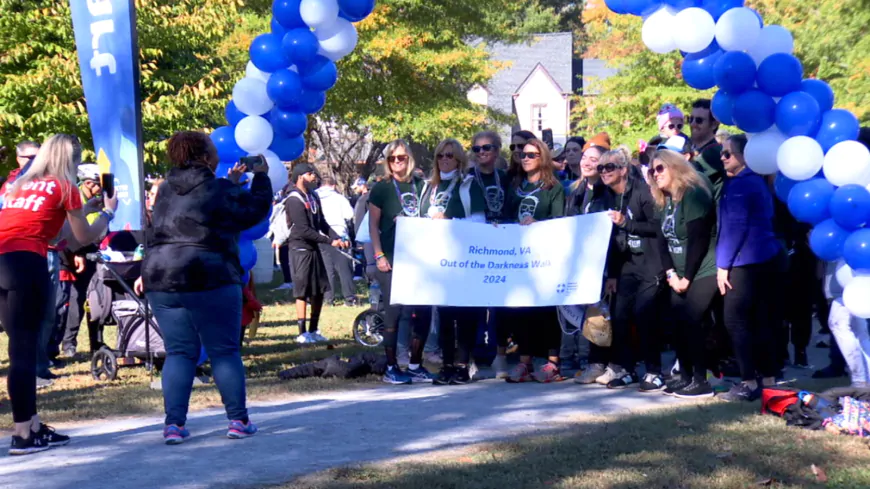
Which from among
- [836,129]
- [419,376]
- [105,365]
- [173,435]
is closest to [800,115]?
[836,129]

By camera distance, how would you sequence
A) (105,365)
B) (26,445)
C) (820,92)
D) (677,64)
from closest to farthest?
1. (26,445)
2. (820,92)
3. (105,365)
4. (677,64)

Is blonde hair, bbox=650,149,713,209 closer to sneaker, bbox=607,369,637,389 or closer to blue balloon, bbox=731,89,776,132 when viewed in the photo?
blue balloon, bbox=731,89,776,132

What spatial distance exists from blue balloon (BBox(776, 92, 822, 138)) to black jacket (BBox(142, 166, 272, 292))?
403 centimetres

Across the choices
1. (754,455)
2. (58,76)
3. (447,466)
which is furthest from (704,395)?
(58,76)

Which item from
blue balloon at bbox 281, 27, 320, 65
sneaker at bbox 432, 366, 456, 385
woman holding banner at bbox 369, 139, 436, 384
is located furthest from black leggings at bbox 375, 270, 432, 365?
blue balloon at bbox 281, 27, 320, 65

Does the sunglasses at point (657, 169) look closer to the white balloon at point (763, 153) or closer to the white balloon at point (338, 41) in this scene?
the white balloon at point (763, 153)

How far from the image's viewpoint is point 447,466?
6430 millimetres

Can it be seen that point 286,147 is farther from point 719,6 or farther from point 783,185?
point 783,185

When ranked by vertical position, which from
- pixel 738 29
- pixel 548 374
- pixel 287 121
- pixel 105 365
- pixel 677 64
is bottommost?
pixel 548 374

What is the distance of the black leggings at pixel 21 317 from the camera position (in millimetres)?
7023

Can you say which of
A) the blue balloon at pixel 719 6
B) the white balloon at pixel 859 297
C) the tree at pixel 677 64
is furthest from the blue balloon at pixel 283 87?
the tree at pixel 677 64

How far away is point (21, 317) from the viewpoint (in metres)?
7.05

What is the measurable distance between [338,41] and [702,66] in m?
3.26

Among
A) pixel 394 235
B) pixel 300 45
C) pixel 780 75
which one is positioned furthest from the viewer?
pixel 300 45
